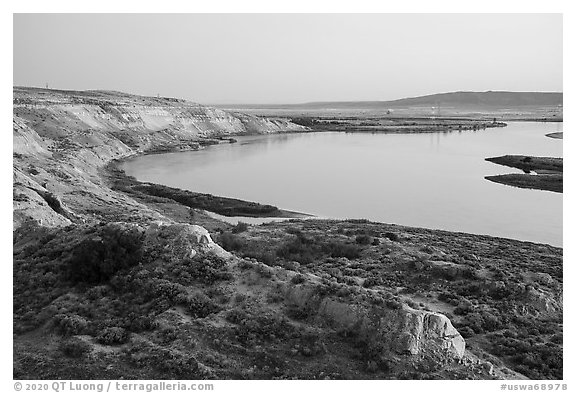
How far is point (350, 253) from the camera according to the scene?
14336 mm

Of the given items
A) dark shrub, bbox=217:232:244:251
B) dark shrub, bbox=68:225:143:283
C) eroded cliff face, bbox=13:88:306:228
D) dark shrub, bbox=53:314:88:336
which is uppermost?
eroded cliff face, bbox=13:88:306:228

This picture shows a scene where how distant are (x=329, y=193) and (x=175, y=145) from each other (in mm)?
27624

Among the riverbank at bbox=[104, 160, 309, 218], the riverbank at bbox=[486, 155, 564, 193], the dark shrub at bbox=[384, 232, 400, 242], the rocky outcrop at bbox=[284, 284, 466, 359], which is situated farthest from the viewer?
the riverbank at bbox=[486, 155, 564, 193]

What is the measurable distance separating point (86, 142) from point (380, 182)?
2388 centimetres

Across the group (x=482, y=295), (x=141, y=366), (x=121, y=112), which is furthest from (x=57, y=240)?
(x=121, y=112)

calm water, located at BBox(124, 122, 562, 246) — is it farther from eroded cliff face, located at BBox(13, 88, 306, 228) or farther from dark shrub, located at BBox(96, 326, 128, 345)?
dark shrub, located at BBox(96, 326, 128, 345)

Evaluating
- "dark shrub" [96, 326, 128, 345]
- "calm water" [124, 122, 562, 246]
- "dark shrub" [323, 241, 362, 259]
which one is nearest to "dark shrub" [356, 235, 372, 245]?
"dark shrub" [323, 241, 362, 259]

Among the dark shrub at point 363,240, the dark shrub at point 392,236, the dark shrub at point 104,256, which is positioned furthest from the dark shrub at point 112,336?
the dark shrub at point 392,236

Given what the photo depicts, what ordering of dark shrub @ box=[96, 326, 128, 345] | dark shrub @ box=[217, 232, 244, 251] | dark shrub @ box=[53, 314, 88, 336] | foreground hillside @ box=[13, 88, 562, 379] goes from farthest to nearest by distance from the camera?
dark shrub @ box=[217, 232, 244, 251]
dark shrub @ box=[53, 314, 88, 336]
dark shrub @ box=[96, 326, 128, 345]
foreground hillside @ box=[13, 88, 562, 379]

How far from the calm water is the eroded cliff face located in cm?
413

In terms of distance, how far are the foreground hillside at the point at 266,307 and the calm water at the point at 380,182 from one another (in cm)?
840

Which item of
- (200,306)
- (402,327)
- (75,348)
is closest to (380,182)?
(200,306)

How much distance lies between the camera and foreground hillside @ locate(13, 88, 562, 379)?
7605 mm
